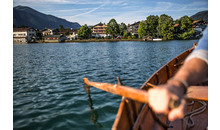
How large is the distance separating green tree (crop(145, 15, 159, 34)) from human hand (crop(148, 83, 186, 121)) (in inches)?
4144

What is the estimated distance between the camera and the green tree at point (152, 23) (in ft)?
328

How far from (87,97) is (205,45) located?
8.17 meters

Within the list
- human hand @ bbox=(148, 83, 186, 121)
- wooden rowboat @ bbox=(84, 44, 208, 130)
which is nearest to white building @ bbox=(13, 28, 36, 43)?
wooden rowboat @ bbox=(84, 44, 208, 130)

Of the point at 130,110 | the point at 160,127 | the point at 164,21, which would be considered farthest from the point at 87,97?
the point at 164,21

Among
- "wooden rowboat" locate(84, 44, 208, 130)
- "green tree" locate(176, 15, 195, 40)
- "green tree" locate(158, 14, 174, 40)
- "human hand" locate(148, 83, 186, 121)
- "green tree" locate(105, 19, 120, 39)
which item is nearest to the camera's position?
"human hand" locate(148, 83, 186, 121)

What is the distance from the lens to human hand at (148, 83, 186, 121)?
1.02 meters

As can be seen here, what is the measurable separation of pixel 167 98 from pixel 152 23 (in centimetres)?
10598

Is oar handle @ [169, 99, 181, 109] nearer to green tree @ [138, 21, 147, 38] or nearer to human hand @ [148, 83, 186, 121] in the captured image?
human hand @ [148, 83, 186, 121]

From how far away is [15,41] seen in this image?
116938 mm

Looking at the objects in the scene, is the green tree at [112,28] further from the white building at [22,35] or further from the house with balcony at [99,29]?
the white building at [22,35]

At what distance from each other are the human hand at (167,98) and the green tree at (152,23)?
105253 mm

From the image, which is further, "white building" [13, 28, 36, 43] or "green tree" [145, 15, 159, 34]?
"white building" [13, 28, 36, 43]

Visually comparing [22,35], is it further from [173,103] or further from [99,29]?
[173,103]
